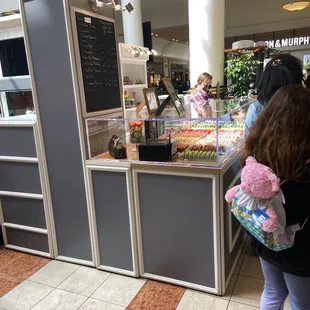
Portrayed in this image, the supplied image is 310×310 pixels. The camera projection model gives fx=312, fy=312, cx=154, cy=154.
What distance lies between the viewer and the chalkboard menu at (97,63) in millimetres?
2406

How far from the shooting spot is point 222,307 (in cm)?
214

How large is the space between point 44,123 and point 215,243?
1.65 metres

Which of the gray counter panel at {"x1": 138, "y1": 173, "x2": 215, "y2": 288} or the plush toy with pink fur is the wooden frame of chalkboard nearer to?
the gray counter panel at {"x1": 138, "y1": 173, "x2": 215, "y2": 288}

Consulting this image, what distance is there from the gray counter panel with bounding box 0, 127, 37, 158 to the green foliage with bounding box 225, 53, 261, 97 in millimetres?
2883

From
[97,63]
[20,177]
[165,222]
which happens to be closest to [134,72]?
[97,63]

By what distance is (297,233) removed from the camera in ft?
4.17

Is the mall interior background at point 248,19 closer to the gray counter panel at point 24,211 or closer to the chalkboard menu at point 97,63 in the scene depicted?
the chalkboard menu at point 97,63

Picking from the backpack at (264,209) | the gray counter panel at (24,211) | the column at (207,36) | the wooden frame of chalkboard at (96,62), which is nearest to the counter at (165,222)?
the wooden frame of chalkboard at (96,62)

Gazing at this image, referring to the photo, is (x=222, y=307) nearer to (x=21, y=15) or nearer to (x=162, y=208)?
(x=162, y=208)

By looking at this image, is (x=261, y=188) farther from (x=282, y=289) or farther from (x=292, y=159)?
(x=282, y=289)

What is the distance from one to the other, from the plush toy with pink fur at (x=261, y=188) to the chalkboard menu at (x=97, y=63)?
1571 millimetres

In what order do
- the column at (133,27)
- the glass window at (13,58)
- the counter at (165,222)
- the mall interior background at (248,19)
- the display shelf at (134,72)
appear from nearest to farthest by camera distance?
the counter at (165,222)
the glass window at (13,58)
the display shelf at (134,72)
the column at (133,27)
the mall interior background at (248,19)

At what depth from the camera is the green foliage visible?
14.1 ft

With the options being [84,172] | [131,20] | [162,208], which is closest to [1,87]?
[84,172]
